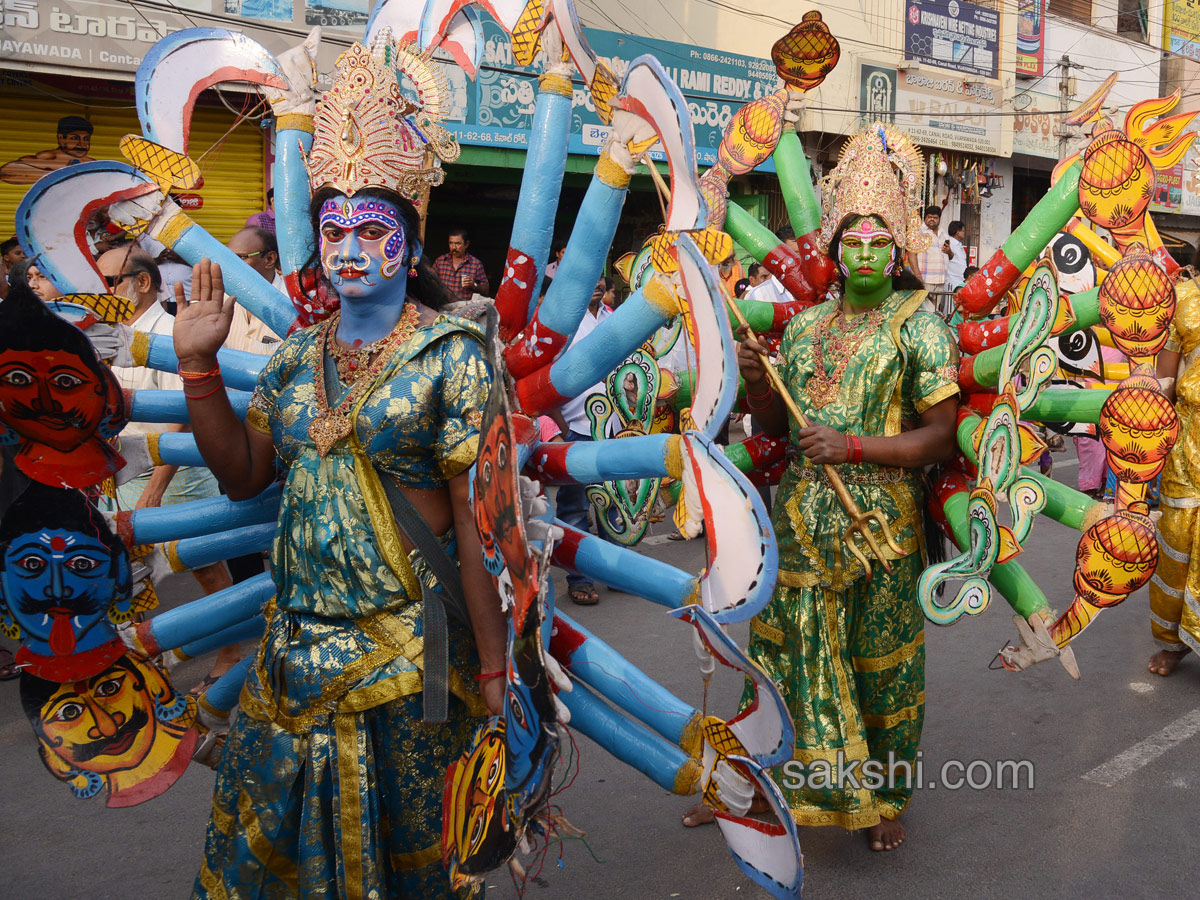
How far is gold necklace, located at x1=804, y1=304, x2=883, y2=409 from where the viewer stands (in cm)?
335

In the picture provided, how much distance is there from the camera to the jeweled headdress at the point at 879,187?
331 centimetres

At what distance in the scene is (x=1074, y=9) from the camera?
20938mm

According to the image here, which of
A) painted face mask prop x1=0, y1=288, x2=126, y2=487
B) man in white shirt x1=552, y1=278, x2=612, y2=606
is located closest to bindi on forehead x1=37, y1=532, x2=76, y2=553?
painted face mask prop x1=0, y1=288, x2=126, y2=487

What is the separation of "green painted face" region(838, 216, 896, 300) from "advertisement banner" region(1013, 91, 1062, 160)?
17578mm

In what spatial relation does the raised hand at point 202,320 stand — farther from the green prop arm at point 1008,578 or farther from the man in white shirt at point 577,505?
the man in white shirt at point 577,505

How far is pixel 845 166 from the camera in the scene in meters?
3.42

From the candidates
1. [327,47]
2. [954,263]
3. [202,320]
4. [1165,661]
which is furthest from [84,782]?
[954,263]

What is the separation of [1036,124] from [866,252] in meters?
18.4

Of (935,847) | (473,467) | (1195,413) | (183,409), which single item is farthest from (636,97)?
(1195,413)

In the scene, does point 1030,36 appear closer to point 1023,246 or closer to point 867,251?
point 1023,246

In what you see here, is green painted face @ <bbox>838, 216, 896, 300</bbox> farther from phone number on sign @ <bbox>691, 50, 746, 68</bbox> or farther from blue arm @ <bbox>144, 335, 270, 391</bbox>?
phone number on sign @ <bbox>691, 50, 746, 68</bbox>

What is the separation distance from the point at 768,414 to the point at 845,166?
0.82 meters
